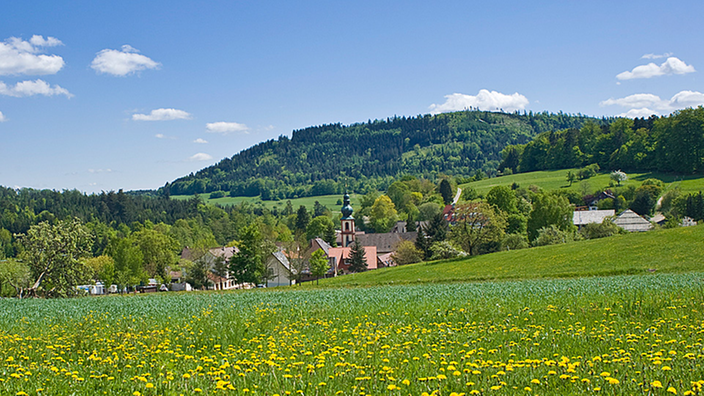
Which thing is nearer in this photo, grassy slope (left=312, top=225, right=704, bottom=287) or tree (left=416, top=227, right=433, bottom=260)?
grassy slope (left=312, top=225, right=704, bottom=287)

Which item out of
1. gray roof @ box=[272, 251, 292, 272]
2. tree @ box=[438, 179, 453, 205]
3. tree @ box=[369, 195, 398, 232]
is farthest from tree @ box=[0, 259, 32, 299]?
tree @ box=[438, 179, 453, 205]

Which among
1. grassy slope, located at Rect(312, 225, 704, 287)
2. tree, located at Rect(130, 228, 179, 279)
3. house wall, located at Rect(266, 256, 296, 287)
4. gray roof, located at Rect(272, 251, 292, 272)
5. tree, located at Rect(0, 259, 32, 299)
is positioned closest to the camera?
grassy slope, located at Rect(312, 225, 704, 287)

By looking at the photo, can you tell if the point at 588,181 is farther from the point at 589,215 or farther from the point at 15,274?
the point at 15,274

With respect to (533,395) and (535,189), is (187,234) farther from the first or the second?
(533,395)

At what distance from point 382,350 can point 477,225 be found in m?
64.1

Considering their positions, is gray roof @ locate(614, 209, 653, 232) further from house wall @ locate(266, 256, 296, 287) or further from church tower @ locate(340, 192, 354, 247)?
house wall @ locate(266, 256, 296, 287)

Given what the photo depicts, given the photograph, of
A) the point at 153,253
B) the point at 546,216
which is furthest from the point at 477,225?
the point at 153,253

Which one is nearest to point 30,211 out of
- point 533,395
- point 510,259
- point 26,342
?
point 510,259

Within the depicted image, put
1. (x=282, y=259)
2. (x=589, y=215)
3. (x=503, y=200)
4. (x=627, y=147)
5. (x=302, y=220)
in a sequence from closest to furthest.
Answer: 1. (x=282, y=259)
2. (x=503, y=200)
3. (x=589, y=215)
4. (x=302, y=220)
5. (x=627, y=147)

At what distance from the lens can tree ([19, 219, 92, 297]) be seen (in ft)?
136

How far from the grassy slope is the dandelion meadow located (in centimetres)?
2755

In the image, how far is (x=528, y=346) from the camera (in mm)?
9883

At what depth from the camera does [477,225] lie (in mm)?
71500

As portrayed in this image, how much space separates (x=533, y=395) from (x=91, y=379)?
6918 mm
